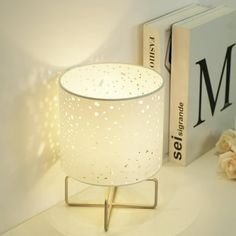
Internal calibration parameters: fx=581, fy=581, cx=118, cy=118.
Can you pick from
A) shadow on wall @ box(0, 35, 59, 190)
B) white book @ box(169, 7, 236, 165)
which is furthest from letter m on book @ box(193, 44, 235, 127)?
shadow on wall @ box(0, 35, 59, 190)

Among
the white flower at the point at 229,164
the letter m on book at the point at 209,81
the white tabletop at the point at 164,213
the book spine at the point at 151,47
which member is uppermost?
the book spine at the point at 151,47

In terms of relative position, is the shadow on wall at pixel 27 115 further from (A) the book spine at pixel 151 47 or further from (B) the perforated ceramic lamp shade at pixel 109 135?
(A) the book spine at pixel 151 47

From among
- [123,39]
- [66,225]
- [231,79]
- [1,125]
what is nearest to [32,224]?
[66,225]

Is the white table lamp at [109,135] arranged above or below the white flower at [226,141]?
above

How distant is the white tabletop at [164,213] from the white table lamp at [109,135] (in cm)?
4

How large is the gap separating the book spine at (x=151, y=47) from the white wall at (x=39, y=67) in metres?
0.03

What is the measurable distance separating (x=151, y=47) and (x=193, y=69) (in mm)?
91

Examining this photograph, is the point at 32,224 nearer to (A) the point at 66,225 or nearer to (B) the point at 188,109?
(A) the point at 66,225

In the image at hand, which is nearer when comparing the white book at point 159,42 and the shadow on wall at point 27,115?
the shadow on wall at point 27,115

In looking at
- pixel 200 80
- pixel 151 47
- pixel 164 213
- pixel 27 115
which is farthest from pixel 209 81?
pixel 27 115

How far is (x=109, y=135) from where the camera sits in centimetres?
90

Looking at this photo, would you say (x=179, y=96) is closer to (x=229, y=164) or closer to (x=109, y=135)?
(x=229, y=164)

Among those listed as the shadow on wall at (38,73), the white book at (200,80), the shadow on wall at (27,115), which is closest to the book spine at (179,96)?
the white book at (200,80)

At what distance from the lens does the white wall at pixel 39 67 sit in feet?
2.94
